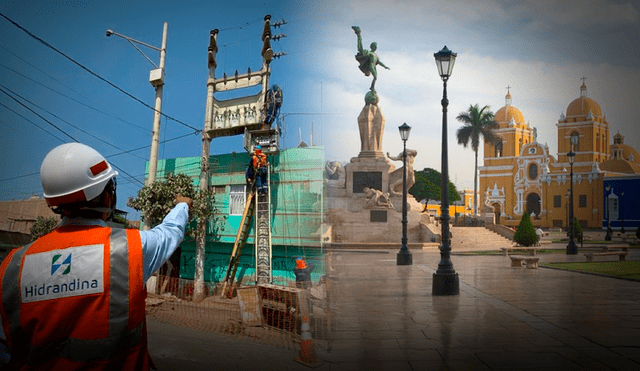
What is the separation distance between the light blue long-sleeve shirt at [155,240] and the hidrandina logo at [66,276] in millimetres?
103

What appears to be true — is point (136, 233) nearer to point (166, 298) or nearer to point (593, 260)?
point (166, 298)

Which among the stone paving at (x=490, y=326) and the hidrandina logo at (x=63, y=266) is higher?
the hidrandina logo at (x=63, y=266)

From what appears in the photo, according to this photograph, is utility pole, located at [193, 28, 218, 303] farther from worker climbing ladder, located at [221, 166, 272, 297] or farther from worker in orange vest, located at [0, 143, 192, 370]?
worker in orange vest, located at [0, 143, 192, 370]

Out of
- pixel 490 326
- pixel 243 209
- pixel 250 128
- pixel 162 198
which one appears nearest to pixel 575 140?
pixel 490 326

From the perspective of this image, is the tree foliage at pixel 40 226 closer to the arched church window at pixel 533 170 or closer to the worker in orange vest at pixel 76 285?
the worker in orange vest at pixel 76 285

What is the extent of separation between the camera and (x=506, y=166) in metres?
9.99

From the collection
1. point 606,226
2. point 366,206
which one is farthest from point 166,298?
point 366,206

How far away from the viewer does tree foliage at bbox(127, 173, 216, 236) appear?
35.2 ft

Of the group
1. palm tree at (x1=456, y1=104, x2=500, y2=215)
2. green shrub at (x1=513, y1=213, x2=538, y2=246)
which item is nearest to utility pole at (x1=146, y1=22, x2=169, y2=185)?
palm tree at (x1=456, y1=104, x2=500, y2=215)

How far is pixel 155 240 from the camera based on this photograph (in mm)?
1341

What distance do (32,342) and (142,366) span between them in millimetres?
291

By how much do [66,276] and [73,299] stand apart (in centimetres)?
6

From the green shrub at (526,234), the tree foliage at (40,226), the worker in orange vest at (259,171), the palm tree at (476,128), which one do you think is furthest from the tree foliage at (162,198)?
the green shrub at (526,234)

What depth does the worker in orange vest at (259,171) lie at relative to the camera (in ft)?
40.5
